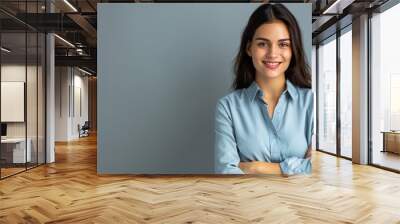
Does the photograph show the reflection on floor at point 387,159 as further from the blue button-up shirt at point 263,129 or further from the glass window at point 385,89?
the blue button-up shirt at point 263,129

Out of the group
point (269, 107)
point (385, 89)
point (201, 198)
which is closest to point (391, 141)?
point (385, 89)

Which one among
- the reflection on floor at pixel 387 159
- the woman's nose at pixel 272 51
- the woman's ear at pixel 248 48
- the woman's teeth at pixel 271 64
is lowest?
the reflection on floor at pixel 387 159

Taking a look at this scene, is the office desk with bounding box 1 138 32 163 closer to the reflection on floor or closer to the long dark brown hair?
the long dark brown hair

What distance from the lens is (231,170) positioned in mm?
6398

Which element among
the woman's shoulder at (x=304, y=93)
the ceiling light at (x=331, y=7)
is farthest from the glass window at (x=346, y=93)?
the woman's shoulder at (x=304, y=93)

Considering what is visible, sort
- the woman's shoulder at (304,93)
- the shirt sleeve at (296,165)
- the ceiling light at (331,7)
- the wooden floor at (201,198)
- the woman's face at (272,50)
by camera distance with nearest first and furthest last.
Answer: the wooden floor at (201,198), the woman's face at (272,50), the woman's shoulder at (304,93), the shirt sleeve at (296,165), the ceiling light at (331,7)

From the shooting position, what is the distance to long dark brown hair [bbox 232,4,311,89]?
628cm

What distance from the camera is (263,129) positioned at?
6.29 m

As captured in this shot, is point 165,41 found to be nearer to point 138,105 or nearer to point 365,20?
point 138,105

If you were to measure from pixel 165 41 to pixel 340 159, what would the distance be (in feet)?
17.6

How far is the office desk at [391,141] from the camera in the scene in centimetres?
804

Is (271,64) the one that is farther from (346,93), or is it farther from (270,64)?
(346,93)

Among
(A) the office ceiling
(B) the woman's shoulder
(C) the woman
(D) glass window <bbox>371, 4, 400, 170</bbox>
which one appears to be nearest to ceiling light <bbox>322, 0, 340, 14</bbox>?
(A) the office ceiling

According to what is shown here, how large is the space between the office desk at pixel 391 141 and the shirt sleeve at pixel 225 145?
370cm
